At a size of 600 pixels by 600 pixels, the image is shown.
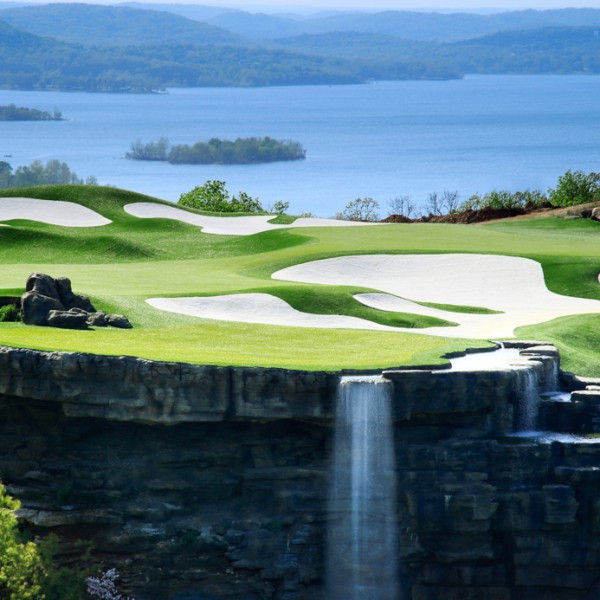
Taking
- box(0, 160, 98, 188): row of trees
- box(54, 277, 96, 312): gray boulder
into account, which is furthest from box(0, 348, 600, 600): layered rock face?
box(0, 160, 98, 188): row of trees

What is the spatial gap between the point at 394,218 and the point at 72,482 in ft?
133

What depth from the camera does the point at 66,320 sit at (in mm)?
31859

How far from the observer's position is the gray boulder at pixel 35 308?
32094mm

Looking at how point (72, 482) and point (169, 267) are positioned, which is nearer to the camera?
point (72, 482)

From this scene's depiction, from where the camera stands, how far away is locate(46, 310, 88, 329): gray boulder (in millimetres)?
31828

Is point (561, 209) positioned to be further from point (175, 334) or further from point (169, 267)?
point (175, 334)

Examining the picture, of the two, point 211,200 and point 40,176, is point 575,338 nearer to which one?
point 211,200

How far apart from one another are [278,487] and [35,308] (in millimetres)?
8701

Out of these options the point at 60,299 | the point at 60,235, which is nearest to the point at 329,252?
the point at 60,235

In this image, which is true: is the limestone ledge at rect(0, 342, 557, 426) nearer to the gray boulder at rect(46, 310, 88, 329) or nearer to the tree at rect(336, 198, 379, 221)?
the gray boulder at rect(46, 310, 88, 329)

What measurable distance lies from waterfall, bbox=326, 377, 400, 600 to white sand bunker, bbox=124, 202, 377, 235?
27.3 meters

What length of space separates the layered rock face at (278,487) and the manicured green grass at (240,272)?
1032 mm

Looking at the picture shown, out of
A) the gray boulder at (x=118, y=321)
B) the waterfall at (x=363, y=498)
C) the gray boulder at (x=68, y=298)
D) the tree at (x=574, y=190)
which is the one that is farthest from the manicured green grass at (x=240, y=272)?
the tree at (x=574, y=190)

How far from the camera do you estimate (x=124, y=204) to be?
58062 millimetres
